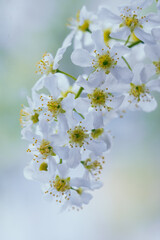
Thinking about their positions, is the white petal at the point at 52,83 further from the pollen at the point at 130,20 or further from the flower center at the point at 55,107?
the pollen at the point at 130,20

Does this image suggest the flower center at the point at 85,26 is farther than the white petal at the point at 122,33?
Yes

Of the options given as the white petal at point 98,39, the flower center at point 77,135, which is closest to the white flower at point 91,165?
the flower center at point 77,135

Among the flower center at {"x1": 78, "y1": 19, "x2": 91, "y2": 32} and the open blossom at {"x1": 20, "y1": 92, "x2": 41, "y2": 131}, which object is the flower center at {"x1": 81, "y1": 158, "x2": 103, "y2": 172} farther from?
the flower center at {"x1": 78, "y1": 19, "x2": 91, "y2": 32}

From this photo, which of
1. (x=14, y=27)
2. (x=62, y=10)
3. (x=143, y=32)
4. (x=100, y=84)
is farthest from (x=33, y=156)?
(x=62, y=10)

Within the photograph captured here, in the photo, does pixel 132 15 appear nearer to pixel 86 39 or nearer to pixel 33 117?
pixel 86 39

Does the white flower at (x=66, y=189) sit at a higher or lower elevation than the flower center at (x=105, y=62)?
lower

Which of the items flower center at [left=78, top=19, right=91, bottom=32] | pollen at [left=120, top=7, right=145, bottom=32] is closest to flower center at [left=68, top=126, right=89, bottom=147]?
pollen at [left=120, top=7, right=145, bottom=32]
